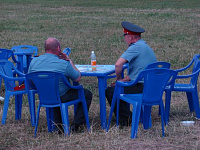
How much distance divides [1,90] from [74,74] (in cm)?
337

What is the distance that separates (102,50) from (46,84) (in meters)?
8.42

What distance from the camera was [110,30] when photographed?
2003 cm

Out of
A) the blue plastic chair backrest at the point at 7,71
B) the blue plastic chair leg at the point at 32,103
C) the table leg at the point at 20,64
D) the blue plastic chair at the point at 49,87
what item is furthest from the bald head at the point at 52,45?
the table leg at the point at 20,64

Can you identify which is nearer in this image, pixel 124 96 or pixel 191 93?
pixel 124 96

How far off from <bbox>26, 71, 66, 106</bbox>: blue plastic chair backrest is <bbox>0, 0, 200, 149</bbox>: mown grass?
45 cm

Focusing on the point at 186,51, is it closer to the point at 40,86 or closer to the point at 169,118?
the point at 169,118

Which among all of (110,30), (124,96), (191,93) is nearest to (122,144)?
(124,96)

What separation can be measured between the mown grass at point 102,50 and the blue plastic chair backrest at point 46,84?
0.45 meters

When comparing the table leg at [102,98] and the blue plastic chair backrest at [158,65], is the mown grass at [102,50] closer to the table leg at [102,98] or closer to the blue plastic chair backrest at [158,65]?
the table leg at [102,98]

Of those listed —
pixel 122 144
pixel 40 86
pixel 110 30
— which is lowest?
pixel 110 30

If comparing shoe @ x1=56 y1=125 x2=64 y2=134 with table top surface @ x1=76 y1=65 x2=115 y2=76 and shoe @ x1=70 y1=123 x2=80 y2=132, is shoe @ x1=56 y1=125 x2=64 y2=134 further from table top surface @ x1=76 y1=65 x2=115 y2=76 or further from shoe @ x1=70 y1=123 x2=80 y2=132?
table top surface @ x1=76 y1=65 x2=115 y2=76

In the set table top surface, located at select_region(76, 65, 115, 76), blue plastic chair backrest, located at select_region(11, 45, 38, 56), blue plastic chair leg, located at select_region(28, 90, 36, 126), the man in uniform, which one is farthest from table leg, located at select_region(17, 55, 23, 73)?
the man in uniform

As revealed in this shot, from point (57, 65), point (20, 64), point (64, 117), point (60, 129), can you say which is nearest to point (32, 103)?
point (60, 129)

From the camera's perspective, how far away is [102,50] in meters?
14.5
